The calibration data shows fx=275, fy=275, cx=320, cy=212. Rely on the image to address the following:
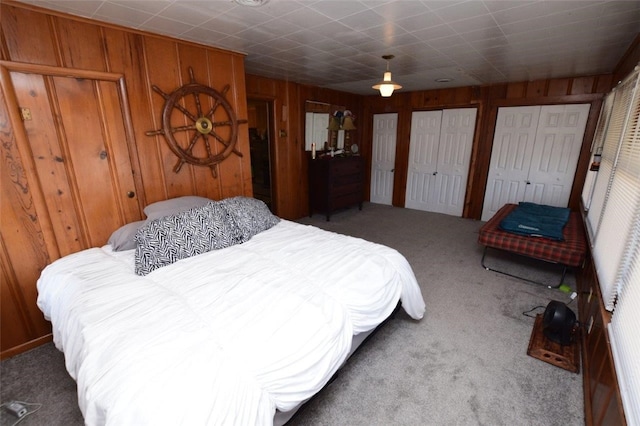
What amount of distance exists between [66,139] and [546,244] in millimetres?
4267

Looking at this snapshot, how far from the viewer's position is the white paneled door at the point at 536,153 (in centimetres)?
397

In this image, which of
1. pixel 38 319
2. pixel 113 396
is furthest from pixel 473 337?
pixel 38 319

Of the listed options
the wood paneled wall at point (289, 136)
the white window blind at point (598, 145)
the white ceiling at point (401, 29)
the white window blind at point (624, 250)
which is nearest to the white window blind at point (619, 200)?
the white window blind at point (624, 250)

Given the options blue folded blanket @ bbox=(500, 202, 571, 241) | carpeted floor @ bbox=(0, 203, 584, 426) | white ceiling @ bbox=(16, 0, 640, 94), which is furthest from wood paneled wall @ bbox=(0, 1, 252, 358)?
blue folded blanket @ bbox=(500, 202, 571, 241)

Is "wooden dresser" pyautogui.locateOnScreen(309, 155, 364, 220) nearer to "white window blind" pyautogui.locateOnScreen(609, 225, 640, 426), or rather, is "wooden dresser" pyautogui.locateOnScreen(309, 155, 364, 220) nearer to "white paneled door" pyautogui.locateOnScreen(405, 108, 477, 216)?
"white paneled door" pyautogui.locateOnScreen(405, 108, 477, 216)

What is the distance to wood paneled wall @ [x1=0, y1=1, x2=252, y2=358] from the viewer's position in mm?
1794

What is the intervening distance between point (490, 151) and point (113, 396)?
17.8 ft

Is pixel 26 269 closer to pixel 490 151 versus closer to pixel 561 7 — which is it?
pixel 561 7

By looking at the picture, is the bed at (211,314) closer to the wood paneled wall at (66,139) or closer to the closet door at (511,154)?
the wood paneled wall at (66,139)

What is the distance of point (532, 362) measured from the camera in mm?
1866

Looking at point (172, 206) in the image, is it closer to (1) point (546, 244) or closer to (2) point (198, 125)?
(2) point (198, 125)

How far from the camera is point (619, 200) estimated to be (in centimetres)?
175

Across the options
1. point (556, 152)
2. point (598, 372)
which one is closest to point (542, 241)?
point (598, 372)

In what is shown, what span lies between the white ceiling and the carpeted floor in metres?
2.28
